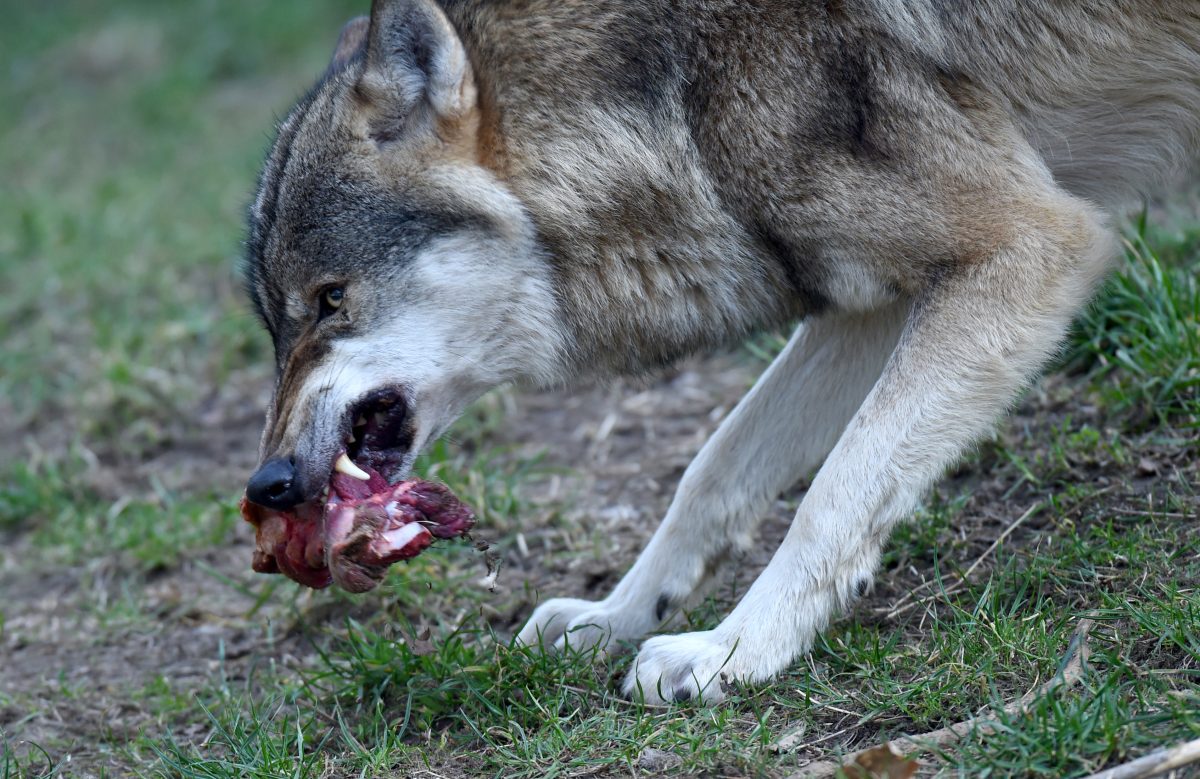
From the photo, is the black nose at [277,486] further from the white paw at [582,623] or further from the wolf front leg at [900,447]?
the wolf front leg at [900,447]

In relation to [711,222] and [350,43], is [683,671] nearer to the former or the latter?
[711,222]

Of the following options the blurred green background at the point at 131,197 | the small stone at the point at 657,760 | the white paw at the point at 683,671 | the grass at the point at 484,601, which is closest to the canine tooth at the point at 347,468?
the grass at the point at 484,601

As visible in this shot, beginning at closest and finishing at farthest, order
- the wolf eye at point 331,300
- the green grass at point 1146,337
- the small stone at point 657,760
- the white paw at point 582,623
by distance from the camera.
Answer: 1. the small stone at point 657,760
2. the wolf eye at point 331,300
3. the white paw at point 582,623
4. the green grass at point 1146,337

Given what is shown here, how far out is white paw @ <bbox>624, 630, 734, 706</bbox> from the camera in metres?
2.92

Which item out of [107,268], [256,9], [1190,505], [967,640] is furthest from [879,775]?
[256,9]

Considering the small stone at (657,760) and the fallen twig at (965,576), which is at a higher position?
the small stone at (657,760)

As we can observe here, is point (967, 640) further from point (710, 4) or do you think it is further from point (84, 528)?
point (84, 528)

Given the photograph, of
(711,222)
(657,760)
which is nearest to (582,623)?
(657,760)

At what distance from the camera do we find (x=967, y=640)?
Answer: 9.56 ft

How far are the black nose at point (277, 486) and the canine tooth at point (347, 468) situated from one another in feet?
0.35

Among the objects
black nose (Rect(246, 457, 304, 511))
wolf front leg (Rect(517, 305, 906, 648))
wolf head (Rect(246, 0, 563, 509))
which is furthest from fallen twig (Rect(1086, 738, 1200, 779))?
black nose (Rect(246, 457, 304, 511))

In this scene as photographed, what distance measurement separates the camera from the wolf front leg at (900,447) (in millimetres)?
2961

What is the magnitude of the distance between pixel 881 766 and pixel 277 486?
1574 millimetres

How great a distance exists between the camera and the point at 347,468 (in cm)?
310
